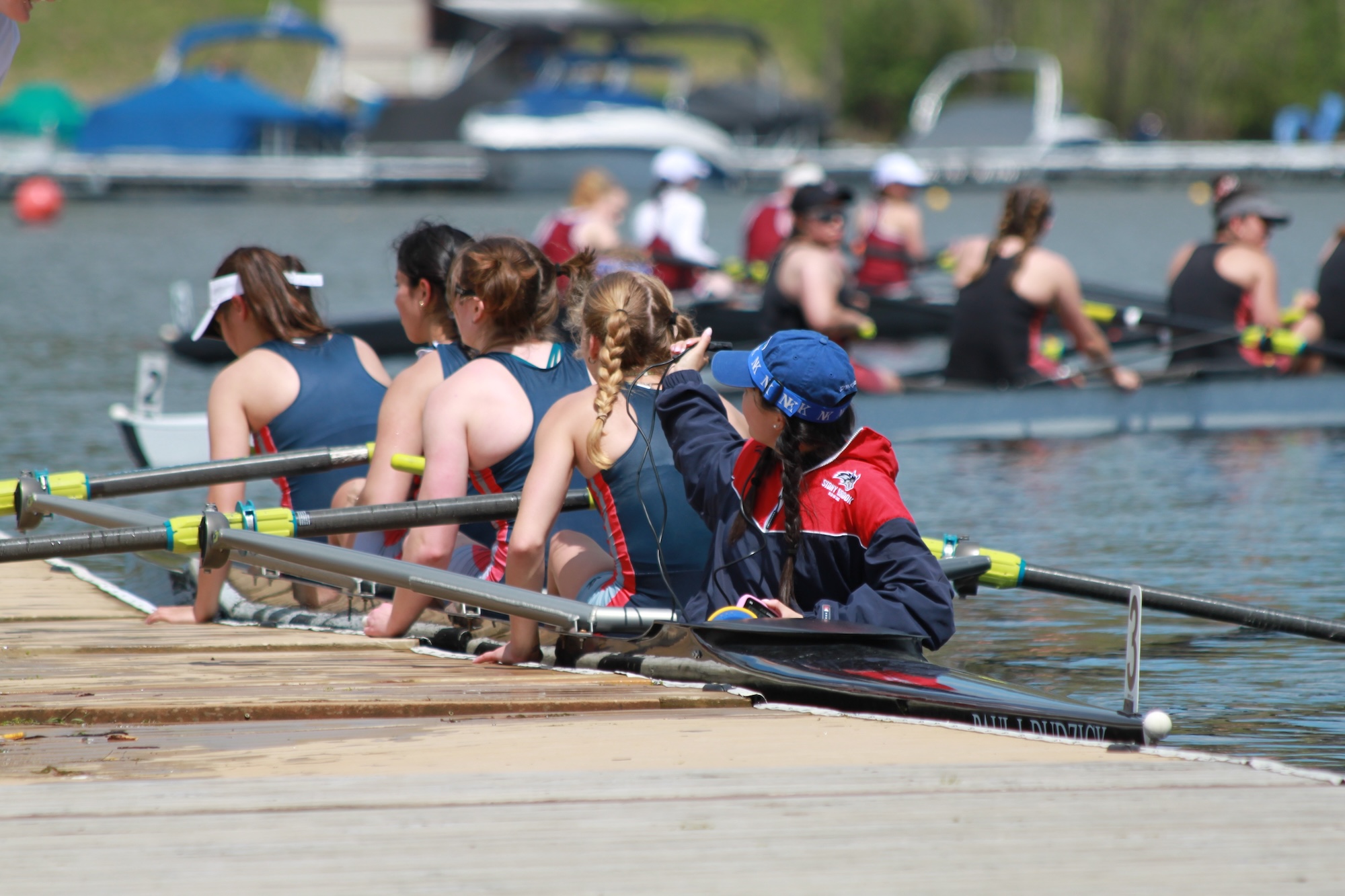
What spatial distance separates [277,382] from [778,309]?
4.49 meters

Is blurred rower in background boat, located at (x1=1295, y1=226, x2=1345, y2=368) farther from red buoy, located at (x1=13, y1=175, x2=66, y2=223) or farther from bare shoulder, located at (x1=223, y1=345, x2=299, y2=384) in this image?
red buoy, located at (x1=13, y1=175, x2=66, y2=223)

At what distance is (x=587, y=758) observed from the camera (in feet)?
9.41

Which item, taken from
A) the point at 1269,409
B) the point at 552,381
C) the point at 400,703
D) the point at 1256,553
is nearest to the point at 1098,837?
the point at 400,703

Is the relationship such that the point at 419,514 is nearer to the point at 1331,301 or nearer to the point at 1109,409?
the point at 1109,409

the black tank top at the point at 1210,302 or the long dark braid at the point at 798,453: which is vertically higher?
the black tank top at the point at 1210,302

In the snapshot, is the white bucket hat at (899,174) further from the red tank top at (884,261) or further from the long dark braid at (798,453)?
the long dark braid at (798,453)

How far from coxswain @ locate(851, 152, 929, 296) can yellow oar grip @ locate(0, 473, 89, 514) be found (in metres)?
9.20

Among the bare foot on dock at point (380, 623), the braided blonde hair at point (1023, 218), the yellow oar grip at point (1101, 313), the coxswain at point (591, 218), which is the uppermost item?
the coxswain at point (591, 218)

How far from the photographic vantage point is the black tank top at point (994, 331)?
902 centimetres

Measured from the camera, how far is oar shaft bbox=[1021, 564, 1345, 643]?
13.7 ft

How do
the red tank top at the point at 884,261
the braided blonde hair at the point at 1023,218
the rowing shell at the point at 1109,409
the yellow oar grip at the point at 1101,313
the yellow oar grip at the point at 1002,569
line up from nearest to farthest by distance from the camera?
the yellow oar grip at the point at 1002,569 < the braided blonde hair at the point at 1023,218 < the rowing shell at the point at 1109,409 < the yellow oar grip at the point at 1101,313 < the red tank top at the point at 884,261

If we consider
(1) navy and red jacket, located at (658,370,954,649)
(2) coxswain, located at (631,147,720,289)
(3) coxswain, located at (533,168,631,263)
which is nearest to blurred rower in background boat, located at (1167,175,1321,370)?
(3) coxswain, located at (533,168,631,263)

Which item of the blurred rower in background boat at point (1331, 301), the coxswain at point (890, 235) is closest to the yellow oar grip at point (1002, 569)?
the blurred rower in background boat at point (1331, 301)

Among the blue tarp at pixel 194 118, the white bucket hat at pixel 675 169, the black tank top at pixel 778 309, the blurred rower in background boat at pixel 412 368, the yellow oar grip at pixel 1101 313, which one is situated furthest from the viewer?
the blue tarp at pixel 194 118
